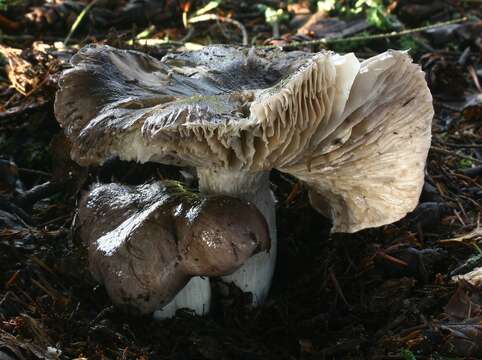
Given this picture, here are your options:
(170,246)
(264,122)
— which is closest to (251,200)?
(170,246)

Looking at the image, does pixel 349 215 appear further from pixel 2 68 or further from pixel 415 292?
pixel 2 68

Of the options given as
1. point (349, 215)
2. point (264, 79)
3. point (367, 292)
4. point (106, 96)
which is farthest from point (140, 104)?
point (367, 292)

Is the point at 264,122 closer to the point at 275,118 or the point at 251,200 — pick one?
the point at 275,118

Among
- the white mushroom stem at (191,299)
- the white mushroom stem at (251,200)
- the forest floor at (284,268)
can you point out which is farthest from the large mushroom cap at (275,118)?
the white mushroom stem at (191,299)

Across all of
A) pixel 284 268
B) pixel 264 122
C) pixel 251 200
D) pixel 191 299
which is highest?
pixel 264 122

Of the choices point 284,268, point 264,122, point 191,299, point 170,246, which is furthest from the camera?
point 284,268

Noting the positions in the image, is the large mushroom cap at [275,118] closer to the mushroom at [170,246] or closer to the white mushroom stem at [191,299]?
the mushroom at [170,246]

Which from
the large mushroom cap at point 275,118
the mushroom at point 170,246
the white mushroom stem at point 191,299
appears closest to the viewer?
the large mushroom cap at point 275,118
